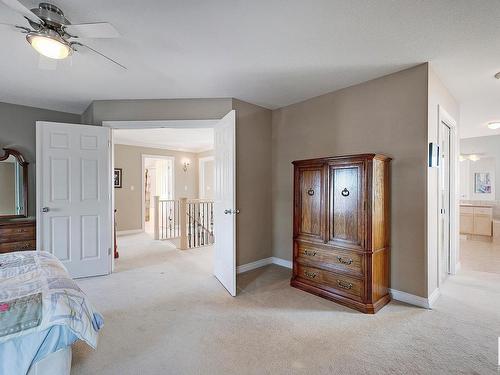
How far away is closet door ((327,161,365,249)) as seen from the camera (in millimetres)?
2508

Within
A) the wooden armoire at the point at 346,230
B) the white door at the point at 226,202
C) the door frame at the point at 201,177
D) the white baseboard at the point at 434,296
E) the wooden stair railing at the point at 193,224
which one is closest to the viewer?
the wooden armoire at the point at 346,230

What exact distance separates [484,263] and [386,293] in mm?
2528

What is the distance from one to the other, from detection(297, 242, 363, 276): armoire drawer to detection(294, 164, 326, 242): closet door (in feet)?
0.41

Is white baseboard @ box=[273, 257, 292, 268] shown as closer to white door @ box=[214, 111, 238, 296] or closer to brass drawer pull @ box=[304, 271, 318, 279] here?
brass drawer pull @ box=[304, 271, 318, 279]

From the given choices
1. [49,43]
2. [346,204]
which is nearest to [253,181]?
[346,204]

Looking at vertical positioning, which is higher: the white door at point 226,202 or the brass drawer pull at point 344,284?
the white door at point 226,202

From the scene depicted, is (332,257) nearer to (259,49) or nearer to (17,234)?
(259,49)

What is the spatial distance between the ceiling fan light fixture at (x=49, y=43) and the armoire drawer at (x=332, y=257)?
283 centimetres

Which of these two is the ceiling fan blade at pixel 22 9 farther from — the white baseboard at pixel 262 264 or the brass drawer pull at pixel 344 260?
the white baseboard at pixel 262 264

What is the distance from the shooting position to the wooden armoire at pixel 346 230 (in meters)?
2.46

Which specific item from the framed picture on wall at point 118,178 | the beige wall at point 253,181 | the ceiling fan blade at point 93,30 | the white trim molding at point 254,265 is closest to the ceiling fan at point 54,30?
the ceiling fan blade at point 93,30

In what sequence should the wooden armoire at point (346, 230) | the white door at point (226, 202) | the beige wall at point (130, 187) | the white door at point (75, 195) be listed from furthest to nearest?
the beige wall at point (130, 187) < the white door at point (75, 195) < the white door at point (226, 202) < the wooden armoire at point (346, 230)

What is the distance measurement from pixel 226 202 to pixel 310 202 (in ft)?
3.19

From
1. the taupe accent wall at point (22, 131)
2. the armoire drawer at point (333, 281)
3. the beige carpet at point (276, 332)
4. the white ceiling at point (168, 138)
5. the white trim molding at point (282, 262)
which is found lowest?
the beige carpet at point (276, 332)
